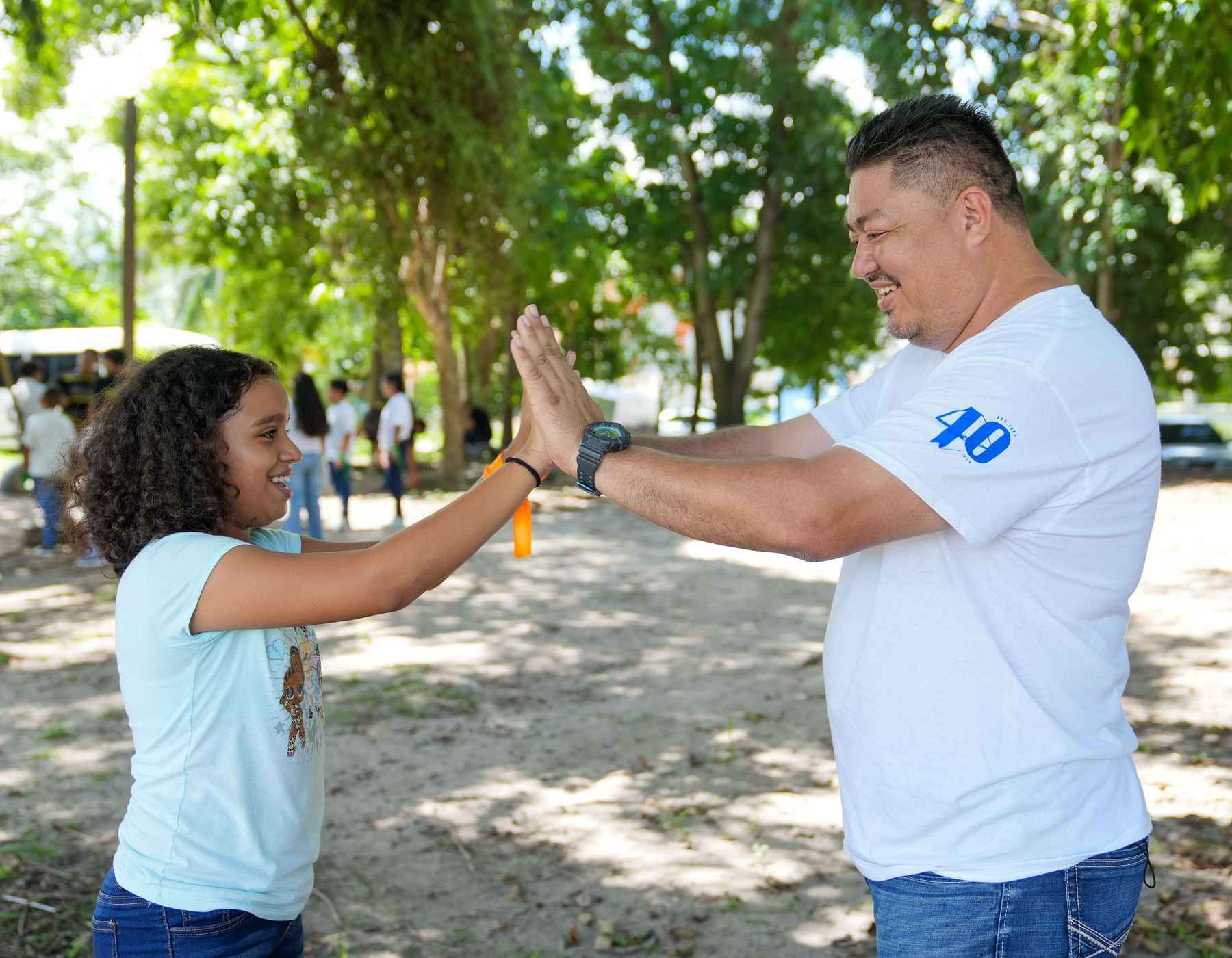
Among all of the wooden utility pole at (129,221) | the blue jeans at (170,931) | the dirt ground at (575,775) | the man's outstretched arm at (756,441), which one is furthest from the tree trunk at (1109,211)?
the blue jeans at (170,931)

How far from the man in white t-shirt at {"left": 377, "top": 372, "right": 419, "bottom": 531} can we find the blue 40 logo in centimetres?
1224

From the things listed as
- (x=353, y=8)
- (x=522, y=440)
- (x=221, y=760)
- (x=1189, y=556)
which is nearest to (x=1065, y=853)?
(x=522, y=440)

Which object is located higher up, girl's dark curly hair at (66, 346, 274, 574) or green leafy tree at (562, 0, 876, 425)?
green leafy tree at (562, 0, 876, 425)

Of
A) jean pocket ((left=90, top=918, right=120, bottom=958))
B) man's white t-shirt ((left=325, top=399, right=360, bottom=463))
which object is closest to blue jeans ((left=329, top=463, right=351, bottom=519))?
→ man's white t-shirt ((left=325, top=399, right=360, bottom=463))

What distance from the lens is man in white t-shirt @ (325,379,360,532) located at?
1429 centimetres

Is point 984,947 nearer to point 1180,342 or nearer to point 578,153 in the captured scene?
point 578,153

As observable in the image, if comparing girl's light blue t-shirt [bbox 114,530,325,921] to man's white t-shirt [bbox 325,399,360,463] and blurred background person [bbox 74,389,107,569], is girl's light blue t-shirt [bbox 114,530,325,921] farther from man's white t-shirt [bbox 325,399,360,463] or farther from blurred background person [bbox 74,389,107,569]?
man's white t-shirt [bbox 325,399,360,463]

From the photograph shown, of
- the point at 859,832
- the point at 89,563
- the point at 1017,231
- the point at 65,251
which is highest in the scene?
the point at 65,251

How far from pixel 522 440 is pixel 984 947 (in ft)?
4.24

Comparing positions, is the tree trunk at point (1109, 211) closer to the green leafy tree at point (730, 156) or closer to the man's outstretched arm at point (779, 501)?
the green leafy tree at point (730, 156)

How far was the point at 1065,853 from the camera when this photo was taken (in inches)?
78.2

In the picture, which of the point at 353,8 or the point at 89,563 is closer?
the point at 89,563

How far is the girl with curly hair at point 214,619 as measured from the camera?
2.18 metres

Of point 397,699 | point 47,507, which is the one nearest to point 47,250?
point 47,507
